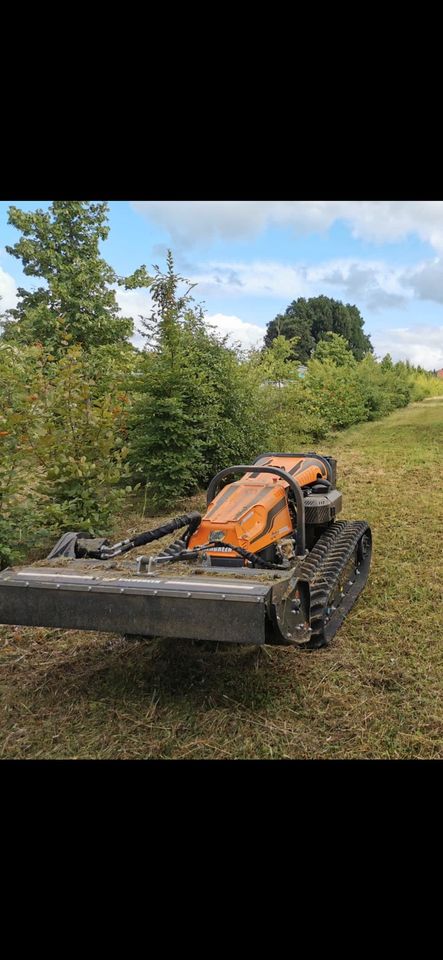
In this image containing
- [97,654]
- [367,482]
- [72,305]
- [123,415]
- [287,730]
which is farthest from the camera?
[72,305]

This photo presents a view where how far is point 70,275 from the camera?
2002cm

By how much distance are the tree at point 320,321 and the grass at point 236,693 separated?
37.2 metres

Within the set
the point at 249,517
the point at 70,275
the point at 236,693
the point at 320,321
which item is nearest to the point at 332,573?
the point at 249,517

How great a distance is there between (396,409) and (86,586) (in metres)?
20.2

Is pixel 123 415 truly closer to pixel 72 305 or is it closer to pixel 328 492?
pixel 328 492

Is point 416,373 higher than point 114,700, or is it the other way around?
point 416,373

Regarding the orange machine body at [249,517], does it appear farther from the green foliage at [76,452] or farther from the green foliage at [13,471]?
the green foliage at [76,452]

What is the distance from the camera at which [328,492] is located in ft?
17.6

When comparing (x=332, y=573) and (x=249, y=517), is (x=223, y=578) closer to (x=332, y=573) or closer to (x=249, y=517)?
(x=249, y=517)

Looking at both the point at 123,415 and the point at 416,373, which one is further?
the point at 416,373

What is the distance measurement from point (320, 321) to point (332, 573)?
4130cm

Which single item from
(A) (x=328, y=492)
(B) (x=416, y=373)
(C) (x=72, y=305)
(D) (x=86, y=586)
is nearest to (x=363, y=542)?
(A) (x=328, y=492)

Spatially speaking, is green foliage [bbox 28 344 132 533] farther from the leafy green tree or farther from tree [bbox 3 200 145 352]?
the leafy green tree

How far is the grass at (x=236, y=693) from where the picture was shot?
126 inches
